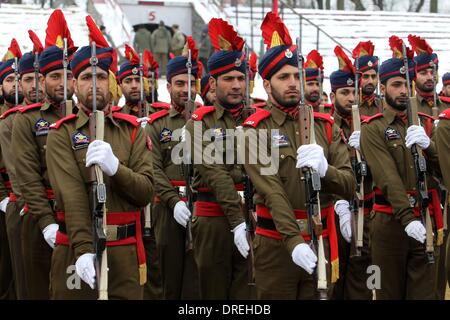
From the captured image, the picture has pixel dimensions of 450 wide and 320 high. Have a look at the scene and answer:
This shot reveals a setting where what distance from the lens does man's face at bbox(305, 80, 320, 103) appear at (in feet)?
35.0

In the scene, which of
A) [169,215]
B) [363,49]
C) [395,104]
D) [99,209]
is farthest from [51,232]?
[363,49]

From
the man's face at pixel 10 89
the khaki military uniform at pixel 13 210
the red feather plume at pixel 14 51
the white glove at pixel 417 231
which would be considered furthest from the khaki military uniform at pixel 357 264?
the red feather plume at pixel 14 51

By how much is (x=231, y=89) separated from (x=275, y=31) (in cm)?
128

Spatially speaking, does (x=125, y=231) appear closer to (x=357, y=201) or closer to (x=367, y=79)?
(x=357, y=201)

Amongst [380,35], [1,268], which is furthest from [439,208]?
[380,35]

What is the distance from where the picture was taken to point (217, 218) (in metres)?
8.40

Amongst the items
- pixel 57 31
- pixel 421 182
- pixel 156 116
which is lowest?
pixel 421 182

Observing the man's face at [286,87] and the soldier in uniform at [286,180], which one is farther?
the man's face at [286,87]

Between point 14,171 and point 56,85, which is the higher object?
point 56,85

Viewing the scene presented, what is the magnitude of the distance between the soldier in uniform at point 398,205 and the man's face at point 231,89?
1.07m

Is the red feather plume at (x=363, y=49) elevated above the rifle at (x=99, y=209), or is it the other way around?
the red feather plume at (x=363, y=49)

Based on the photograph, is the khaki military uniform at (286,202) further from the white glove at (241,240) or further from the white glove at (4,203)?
the white glove at (4,203)

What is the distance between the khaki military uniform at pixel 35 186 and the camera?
24.6ft

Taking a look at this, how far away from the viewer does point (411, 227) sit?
26.5 feet
